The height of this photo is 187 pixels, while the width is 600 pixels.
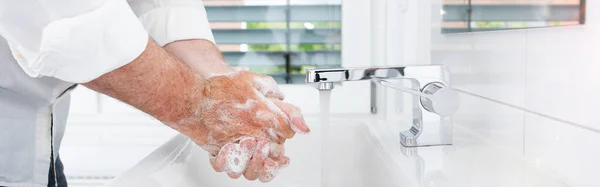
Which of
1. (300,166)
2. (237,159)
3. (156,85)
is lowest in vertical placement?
(300,166)

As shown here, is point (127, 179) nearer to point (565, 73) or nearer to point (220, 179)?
point (220, 179)

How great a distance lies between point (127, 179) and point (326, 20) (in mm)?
909

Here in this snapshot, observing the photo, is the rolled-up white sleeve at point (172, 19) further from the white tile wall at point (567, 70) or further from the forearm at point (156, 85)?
the white tile wall at point (567, 70)

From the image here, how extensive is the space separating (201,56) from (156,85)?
22cm

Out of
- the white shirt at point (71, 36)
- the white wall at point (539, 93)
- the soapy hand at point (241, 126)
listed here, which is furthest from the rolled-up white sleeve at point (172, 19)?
the white wall at point (539, 93)

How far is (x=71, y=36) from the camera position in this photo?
1.53 ft

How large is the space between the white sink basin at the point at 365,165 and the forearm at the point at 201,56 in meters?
0.14

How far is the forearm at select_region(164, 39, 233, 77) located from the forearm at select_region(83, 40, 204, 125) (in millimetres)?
107

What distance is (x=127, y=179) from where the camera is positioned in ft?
1.99

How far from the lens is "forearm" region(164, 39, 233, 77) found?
0.72 m

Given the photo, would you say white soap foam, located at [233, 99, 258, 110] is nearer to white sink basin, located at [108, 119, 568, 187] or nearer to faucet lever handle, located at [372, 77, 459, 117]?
white sink basin, located at [108, 119, 568, 187]

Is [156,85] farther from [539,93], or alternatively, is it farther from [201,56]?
[539,93]

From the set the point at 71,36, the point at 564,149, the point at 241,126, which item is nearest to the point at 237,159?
the point at 241,126

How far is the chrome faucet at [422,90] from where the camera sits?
78cm
